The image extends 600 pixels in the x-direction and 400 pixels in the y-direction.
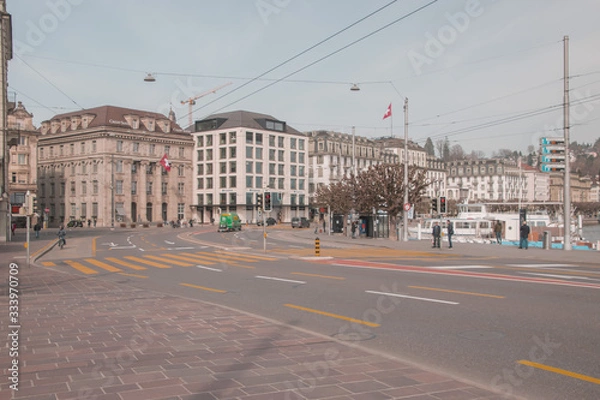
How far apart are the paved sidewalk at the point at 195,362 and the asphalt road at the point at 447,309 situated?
740 millimetres

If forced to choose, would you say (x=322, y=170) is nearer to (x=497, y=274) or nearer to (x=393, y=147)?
(x=393, y=147)

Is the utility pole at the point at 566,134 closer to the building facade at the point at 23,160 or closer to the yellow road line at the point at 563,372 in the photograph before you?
the yellow road line at the point at 563,372

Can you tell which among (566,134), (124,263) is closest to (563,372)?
(124,263)

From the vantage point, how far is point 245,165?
9575 centimetres

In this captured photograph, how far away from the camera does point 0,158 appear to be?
44.2m

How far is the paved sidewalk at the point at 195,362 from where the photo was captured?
18.0ft

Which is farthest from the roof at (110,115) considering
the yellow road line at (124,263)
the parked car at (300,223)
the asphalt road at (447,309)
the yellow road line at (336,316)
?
the yellow road line at (336,316)

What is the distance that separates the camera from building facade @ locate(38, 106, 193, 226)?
284 ft

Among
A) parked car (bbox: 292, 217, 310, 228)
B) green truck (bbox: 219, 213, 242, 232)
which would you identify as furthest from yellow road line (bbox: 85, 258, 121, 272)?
parked car (bbox: 292, 217, 310, 228)

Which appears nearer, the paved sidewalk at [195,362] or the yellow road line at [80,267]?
the paved sidewalk at [195,362]

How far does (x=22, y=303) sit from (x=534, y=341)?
33.7 feet

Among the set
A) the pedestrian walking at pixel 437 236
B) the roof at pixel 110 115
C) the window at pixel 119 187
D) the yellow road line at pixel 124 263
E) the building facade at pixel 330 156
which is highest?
the roof at pixel 110 115

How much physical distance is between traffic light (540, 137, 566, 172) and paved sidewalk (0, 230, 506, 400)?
22.9 m

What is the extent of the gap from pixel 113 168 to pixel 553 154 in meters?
72.7
